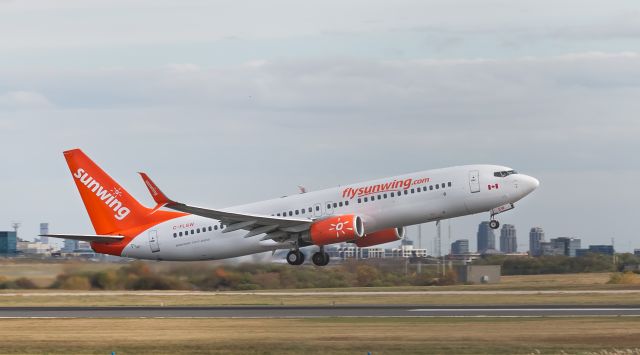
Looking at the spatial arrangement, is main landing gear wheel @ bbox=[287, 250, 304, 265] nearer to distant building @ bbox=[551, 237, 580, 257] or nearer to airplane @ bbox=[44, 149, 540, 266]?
airplane @ bbox=[44, 149, 540, 266]

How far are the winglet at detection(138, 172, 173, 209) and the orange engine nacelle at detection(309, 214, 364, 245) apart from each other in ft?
26.8

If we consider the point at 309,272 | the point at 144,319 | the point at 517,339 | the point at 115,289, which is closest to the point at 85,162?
the point at 115,289

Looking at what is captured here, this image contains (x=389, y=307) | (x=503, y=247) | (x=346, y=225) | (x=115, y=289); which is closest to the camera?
(x=389, y=307)

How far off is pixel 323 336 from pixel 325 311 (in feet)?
32.4

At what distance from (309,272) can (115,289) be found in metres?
→ 13.0

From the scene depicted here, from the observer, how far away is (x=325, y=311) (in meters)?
48.6

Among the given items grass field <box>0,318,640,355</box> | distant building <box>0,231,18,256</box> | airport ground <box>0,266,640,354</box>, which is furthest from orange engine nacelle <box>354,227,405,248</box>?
distant building <box>0,231,18,256</box>

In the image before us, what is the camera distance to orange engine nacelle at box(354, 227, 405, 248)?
61.0 meters

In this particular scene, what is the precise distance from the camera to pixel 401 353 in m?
34.4

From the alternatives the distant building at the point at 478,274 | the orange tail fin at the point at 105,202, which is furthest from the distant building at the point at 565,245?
the orange tail fin at the point at 105,202

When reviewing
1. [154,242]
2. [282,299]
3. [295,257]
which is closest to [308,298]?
[282,299]

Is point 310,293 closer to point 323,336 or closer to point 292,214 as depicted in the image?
point 292,214

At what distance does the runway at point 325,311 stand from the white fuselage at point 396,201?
6779 mm

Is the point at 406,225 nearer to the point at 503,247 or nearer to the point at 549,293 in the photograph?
the point at 549,293
